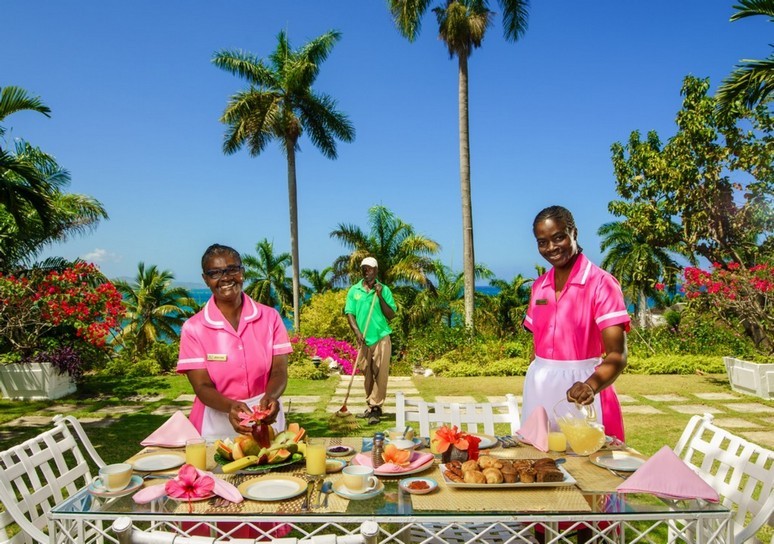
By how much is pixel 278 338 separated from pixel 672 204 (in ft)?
60.6

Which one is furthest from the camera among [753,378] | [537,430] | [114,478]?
[753,378]

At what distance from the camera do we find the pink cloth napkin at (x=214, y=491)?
6.86ft

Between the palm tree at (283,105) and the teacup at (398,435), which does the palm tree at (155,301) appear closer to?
the palm tree at (283,105)

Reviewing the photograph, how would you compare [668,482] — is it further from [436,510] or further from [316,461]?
[316,461]

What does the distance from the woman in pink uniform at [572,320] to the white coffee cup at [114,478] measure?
1896 mm

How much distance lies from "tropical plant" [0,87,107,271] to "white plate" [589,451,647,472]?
804cm

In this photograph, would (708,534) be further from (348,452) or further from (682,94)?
(682,94)

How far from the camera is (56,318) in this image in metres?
9.51

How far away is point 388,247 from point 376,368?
13.4 m

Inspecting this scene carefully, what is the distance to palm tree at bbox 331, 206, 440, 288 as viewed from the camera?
19984 millimetres

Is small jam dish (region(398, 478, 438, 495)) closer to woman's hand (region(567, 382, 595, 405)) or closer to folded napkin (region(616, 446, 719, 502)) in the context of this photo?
folded napkin (region(616, 446, 719, 502))

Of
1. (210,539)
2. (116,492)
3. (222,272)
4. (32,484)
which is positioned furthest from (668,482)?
(32,484)

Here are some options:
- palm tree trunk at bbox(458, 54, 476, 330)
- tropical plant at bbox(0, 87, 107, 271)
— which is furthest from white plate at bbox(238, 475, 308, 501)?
palm tree trunk at bbox(458, 54, 476, 330)

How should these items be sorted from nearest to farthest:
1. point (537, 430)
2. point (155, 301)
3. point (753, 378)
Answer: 1. point (537, 430)
2. point (753, 378)
3. point (155, 301)
